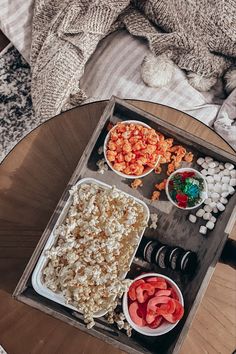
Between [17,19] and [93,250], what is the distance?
86 centimetres

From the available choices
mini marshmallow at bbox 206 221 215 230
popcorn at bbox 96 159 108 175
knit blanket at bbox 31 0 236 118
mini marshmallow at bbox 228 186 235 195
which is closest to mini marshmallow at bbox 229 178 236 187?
mini marshmallow at bbox 228 186 235 195

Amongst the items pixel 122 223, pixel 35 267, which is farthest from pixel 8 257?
pixel 122 223

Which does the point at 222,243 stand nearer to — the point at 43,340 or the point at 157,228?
the point at 157,228

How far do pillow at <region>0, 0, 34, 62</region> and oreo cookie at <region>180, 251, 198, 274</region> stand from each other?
866 mm

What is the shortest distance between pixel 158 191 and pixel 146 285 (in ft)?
0.83

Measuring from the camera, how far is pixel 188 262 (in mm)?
1296

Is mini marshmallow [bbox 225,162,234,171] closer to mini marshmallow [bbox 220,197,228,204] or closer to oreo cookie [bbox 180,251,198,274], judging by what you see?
mini marshmallow [bbox 220,197,228,204]

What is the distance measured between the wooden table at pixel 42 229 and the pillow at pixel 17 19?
0.43m

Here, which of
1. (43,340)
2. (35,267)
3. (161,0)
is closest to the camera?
(35,267)

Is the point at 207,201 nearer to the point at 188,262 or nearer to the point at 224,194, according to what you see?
the point at 224,194

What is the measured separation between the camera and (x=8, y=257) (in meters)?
1.34

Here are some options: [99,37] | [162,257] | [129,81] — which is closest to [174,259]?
[162,257]

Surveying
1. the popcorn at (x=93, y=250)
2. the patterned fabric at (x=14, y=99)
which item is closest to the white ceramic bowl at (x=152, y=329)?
the popcorn at (x=93, y=250)

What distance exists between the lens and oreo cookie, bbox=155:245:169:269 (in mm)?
Answer: 1287
